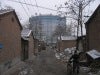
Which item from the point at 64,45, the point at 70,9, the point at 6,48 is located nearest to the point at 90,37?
the point at 6,48

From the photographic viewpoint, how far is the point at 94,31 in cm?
2734

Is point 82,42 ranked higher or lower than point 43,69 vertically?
higher

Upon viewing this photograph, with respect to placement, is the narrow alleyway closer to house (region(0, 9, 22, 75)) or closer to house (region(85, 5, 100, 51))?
house (region(0, 9, 22, 75))

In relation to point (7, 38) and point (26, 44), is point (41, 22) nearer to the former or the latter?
point (26, 44)

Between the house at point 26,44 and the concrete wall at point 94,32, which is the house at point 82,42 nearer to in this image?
the concrete wall at point 94,32

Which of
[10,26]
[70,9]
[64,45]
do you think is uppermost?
[70,9]

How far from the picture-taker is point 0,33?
20.8 meters

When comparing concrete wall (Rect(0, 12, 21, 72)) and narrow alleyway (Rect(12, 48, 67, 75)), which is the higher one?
concrete wall (Rect(0, 12, 21, 72))

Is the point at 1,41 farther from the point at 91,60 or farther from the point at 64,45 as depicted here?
the point at 64,45

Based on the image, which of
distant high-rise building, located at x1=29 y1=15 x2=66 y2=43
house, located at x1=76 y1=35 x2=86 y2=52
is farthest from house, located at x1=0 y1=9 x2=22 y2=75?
distant high-rise building, located at x1=29 y1=15 x2=66 y2=43

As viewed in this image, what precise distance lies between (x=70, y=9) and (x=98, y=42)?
18.0 metres

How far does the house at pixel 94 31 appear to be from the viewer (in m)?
25.9

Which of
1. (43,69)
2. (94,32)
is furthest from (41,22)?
(43,69)

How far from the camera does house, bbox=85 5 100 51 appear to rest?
85.1ft
